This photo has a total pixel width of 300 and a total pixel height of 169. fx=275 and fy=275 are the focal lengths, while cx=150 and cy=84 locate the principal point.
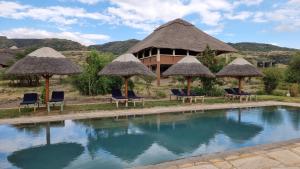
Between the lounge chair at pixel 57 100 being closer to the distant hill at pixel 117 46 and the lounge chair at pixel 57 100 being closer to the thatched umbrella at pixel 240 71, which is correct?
the thatched umbrella at pixel 240 71

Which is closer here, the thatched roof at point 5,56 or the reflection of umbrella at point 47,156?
the reflection of umbrella at point 47,156

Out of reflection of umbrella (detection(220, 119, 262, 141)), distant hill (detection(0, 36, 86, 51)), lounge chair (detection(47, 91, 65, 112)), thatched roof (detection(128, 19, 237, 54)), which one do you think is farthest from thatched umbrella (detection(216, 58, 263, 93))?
distant hill (detection(0, 36, 86, 51))

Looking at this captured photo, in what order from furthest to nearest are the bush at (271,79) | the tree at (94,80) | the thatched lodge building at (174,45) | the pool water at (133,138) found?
the thatched lodge building at (174,45) → the bush at (271,79) → the tree at (94,80) → the pool water at (133,138)

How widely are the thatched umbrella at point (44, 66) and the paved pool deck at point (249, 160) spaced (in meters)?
7.92

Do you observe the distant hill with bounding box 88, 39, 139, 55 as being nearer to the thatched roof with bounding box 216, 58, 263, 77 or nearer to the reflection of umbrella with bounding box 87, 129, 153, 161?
the thatched roof with bounding box 216, 58, 263, 77

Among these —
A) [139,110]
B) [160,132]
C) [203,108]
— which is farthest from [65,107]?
[203,108]

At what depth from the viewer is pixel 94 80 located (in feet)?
57.7

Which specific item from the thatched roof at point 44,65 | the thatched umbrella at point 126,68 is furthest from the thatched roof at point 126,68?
the thatched roof at point 44,65

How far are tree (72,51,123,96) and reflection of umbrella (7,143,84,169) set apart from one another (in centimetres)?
1016

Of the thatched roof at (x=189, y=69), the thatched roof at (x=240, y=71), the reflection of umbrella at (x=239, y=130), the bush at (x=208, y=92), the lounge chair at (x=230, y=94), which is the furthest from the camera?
the bush at (x=208, y=92)

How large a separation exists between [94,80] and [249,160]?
13.4 m

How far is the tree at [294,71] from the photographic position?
23.6 m

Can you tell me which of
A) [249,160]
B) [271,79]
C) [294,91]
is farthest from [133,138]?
[294,91]

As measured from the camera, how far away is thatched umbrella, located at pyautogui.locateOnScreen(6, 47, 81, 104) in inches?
450
